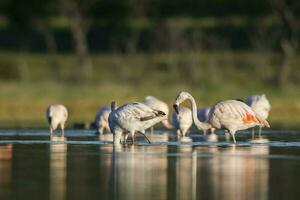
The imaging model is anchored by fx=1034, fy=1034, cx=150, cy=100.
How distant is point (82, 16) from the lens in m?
59.0

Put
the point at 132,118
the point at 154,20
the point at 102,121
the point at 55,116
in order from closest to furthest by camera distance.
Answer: the point at 132,118 < the point at 102,121 < the point at 55,116 < the point at 154,20

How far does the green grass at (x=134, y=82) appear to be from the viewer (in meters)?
37.1

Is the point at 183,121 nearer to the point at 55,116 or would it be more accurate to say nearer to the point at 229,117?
the point at 229,117

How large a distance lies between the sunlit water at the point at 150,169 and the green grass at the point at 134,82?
7.51 metres

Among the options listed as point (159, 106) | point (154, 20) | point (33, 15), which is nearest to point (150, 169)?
point (159, 106)

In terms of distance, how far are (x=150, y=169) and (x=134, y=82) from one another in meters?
32.1

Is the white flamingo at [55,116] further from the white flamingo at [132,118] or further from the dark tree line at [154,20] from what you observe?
the dark tree line at [154,20]

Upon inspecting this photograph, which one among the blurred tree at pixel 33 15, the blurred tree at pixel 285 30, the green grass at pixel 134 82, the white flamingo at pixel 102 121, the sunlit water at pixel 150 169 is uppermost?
the blurred tree at pixel 33 15

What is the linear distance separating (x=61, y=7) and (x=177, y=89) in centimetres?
2111

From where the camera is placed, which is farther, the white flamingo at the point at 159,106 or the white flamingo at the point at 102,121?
the white flamingo at the point at 159,106

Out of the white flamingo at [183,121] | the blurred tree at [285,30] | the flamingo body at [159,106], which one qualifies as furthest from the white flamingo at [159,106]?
the blurred tree at [285,30]

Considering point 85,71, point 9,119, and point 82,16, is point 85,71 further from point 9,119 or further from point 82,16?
point 9,119

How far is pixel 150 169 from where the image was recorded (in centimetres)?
1573

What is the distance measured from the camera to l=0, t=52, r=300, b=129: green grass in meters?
37.1
